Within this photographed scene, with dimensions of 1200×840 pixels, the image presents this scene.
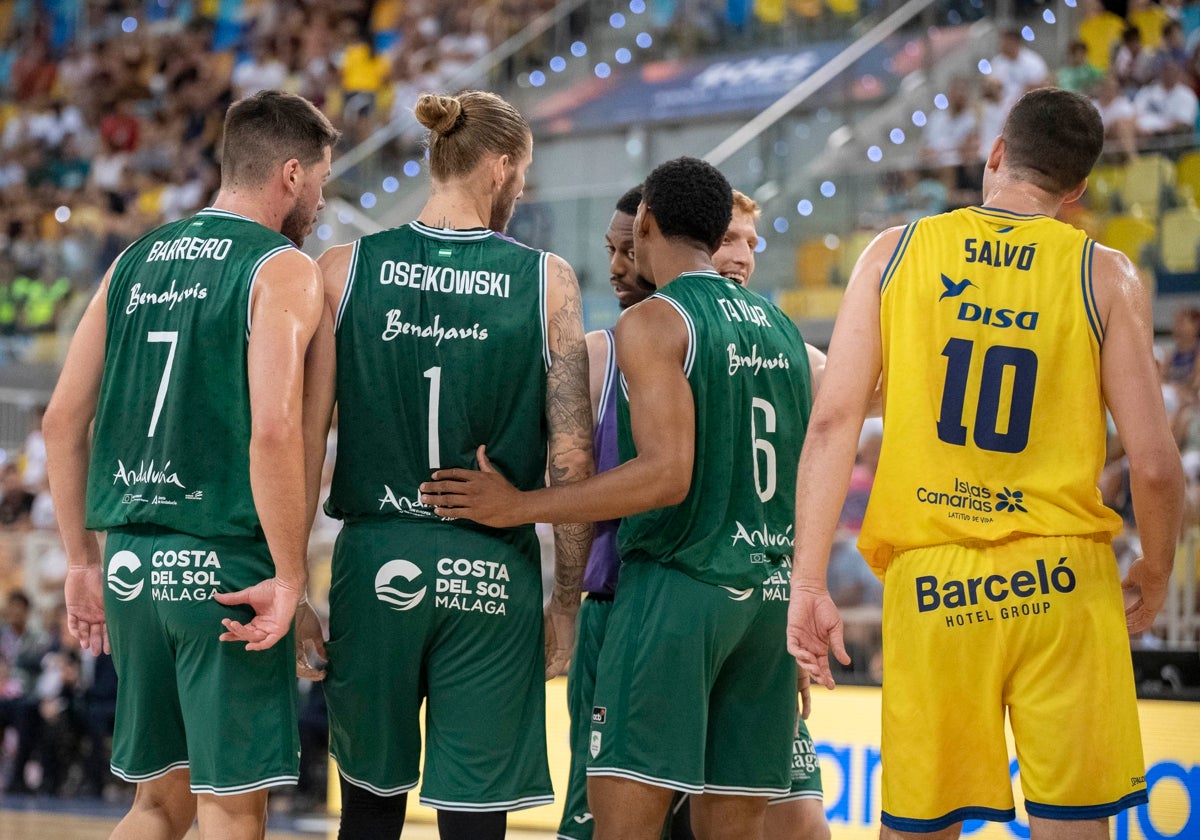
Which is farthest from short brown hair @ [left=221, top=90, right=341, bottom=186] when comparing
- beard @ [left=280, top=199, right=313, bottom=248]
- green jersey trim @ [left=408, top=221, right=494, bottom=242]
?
green jersey trim @ [left=408, top=221, right=494, bottom=242]

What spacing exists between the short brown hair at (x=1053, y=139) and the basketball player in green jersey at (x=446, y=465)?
1.21 m

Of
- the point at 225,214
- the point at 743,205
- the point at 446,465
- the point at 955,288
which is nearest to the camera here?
the point at 955,288

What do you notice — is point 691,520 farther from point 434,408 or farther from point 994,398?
point 994,398

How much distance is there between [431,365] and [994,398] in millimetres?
1405

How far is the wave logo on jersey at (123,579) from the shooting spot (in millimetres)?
3695

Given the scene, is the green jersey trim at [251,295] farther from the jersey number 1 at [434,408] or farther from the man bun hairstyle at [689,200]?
the man bun hairstyle at [689,200]

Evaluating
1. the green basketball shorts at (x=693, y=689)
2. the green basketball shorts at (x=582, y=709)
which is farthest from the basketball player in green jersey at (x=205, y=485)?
the green basketball shorts at (x=582, y=709)

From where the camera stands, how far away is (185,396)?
3723 millimetres

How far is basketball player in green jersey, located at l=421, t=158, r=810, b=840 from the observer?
12.4ft

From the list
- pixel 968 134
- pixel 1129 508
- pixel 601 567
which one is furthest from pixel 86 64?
pixel 601 567

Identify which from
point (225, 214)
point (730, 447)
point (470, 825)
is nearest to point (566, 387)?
point (730, 447)

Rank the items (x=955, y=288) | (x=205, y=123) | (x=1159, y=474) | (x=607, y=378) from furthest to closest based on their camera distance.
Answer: (x=205, y=123)
(x=607, y=378)
(x=955, y=288)
(x=1159, y=474)

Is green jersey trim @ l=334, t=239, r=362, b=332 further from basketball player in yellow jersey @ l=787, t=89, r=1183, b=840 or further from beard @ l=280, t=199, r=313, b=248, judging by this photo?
basketball player in yellow jersey @ l=787, t=89, r=1183, b=840

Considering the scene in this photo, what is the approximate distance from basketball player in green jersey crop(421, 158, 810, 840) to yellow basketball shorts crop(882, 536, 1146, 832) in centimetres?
66
